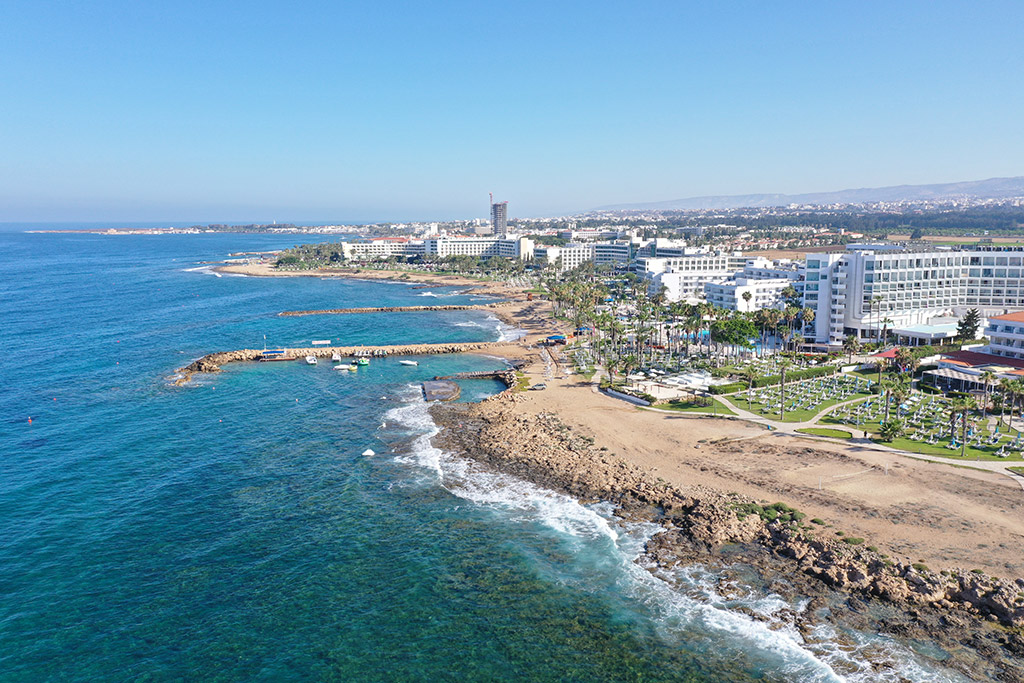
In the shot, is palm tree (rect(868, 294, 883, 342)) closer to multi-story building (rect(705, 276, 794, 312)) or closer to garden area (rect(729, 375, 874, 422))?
multi-story building (rect(705, 276, 794, 312))

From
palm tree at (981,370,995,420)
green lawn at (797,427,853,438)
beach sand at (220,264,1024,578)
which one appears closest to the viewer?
beach sand at (220,264,1024,578)

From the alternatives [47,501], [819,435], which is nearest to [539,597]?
[819,435]

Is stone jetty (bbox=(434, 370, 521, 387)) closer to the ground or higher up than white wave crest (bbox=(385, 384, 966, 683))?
higher up

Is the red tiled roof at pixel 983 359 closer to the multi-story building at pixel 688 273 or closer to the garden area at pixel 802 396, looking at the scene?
the garden area at pixel 802 396

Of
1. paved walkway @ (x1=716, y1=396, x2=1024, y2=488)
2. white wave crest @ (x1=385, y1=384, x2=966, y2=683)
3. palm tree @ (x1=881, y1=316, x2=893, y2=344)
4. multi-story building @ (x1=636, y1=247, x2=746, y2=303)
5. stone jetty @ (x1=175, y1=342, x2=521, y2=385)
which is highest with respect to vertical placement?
multi-story building @ (x1=636, y1=247, x2=746, y2=303)

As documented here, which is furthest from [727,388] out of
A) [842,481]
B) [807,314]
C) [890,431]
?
[807,314]

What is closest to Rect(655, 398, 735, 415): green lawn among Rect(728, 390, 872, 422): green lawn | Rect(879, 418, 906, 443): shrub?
Rect(728, 390, 872, 422): green lawn

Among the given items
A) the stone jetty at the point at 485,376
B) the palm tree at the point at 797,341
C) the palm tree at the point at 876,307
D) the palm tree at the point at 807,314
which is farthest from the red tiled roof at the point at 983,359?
the stone jetty at the point at 485,376

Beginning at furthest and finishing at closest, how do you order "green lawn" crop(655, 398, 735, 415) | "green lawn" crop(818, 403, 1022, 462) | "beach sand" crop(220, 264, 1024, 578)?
1. "green lawn" crop(655, 398, 735, 415)
2. "green lawn" crop(818, 403, 1022, 462)
3. "beach sand" crop(220, 264, 1024, 578)
